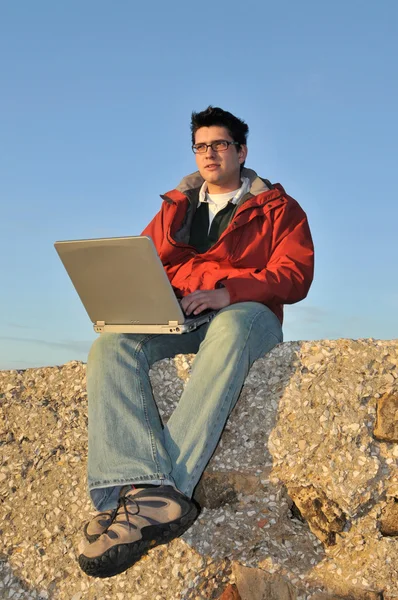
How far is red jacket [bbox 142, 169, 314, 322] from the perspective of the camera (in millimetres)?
4336

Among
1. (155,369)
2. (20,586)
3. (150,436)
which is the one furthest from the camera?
(155,369)

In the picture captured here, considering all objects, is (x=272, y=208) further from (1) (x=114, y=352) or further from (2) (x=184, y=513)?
(2) (x=184, y=513)

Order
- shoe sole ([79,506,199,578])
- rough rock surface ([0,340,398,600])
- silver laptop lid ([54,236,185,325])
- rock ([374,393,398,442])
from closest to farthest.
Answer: shoe sole ([79,506,199,578]), silver laptop lid ([54,236,185,325]), rough rock surface ([0,340,398,600]), rock ([374,393,398,442])

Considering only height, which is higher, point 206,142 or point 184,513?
point 206,142

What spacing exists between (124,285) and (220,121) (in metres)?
1.82

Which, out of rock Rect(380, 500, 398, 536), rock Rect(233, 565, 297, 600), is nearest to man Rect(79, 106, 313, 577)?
rock Rect(233, 565, 297, 600)

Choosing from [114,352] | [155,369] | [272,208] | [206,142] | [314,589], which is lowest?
[314,589]

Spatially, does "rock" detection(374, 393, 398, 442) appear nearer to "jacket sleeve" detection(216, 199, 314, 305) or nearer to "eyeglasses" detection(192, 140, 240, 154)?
"jacket sleeve" detection(216, 199, 314, 305)

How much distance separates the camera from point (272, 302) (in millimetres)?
4438

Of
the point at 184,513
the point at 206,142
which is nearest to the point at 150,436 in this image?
the point at 184,513

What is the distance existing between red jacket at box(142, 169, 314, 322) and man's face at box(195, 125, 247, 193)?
184 mm

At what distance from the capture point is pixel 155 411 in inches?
153

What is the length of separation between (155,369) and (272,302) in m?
0.97

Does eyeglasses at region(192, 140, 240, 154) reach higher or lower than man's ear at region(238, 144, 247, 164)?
higher
